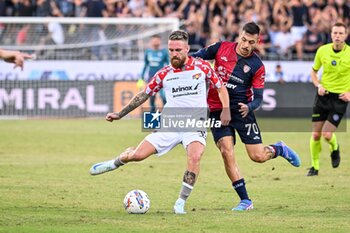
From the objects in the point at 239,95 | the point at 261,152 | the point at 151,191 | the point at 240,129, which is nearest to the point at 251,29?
the point at 239,95

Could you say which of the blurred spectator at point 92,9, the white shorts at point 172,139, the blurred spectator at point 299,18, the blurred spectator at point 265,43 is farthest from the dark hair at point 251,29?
the blurred spectator at point 299,18

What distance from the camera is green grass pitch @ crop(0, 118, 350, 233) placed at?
9586mm

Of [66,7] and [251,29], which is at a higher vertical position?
[251,29]

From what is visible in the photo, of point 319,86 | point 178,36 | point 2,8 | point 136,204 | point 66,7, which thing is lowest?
point 136,204

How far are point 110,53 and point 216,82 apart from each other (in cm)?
1711

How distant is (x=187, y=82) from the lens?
10500 millimetres

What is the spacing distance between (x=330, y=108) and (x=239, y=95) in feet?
14.5

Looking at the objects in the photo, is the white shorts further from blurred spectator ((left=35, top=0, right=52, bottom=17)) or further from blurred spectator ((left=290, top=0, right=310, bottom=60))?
blurred spectator ((left=290, top=0, right=310, bottom=60))

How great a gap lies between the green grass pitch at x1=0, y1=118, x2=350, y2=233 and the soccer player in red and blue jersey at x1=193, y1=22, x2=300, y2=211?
25.3 inches

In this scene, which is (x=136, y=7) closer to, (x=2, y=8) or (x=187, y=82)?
(x=2, y=8)

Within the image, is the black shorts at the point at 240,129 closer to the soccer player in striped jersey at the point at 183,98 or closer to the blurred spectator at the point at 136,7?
the soccer player in striped jersey at the point at 183,98

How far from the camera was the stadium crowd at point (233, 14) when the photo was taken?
2862 centimetres

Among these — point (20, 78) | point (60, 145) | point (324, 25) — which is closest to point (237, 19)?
point (324, 25)

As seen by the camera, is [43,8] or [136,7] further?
[136,7]
